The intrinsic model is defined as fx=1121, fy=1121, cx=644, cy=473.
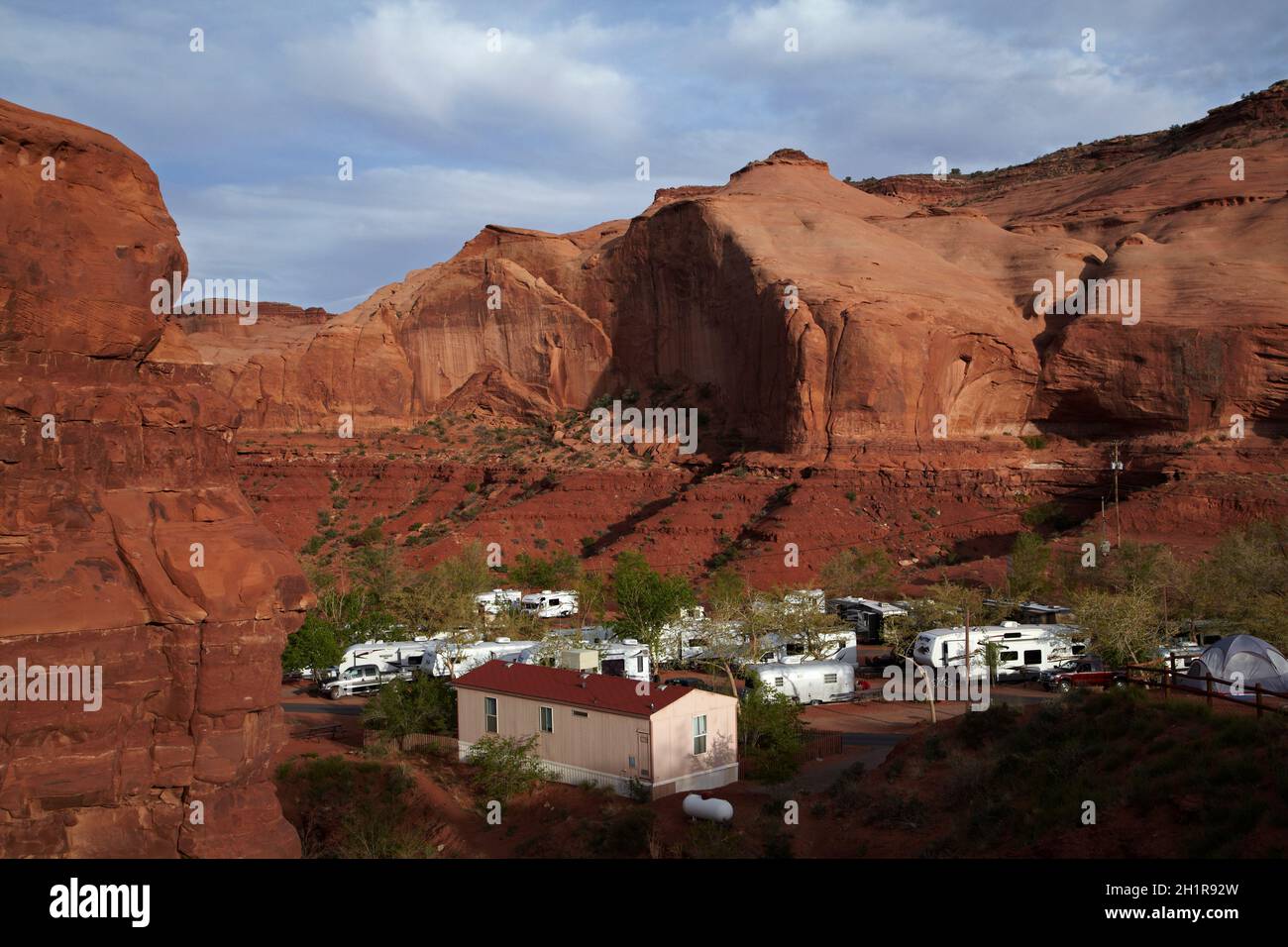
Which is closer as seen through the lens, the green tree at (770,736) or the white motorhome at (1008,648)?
the green tree at (770,736)

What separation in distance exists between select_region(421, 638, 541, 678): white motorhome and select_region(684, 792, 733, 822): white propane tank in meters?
12.7

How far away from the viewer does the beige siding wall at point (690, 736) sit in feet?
84.3

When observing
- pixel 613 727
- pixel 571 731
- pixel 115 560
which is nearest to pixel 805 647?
pixel 571 731

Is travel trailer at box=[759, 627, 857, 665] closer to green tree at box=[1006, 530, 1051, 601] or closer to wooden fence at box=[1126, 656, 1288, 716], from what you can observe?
green tree at box=[1006, 530, 1051, 601]

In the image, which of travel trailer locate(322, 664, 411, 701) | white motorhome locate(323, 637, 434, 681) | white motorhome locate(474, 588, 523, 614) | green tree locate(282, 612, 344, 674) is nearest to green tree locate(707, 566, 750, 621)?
white motorhome locate(474, 588, 523, 614)

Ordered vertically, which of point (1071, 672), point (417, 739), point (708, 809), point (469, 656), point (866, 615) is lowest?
point (417, 739)

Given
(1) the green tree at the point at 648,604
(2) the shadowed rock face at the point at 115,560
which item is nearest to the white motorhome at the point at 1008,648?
(1) the green tree at the point at 648,604

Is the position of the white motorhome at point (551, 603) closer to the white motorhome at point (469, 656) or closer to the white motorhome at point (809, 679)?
the white motorhome at point (469, 656)

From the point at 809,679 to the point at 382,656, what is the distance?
49.7 ft

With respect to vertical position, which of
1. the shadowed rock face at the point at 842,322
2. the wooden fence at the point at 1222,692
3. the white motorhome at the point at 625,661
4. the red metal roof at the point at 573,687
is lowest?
the white motorhome at the point at 625,661

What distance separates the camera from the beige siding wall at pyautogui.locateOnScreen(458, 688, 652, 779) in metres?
26.0

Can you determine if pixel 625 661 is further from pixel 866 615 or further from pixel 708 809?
pixel 866 615

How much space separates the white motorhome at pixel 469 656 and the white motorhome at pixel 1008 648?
13.0 metres

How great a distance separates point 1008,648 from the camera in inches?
1462
